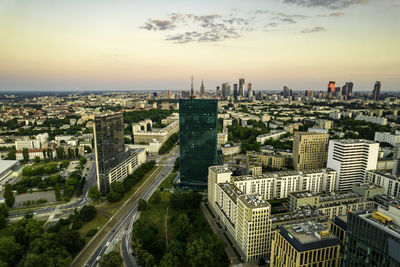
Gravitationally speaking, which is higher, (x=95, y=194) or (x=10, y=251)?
(x=95, y=194)

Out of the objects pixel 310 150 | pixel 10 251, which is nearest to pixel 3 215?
pixel 10 251

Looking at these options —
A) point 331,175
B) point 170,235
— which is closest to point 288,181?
point 331,175

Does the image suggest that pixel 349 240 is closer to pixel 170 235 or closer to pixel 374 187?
pixel 170 235

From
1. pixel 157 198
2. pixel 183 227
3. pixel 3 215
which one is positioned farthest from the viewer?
pixel 157 198

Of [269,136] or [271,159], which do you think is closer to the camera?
[271,159]

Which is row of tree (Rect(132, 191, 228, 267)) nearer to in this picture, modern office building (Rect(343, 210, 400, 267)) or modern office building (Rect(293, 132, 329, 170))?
modern office building (Rect(343, 210, 400, 267))

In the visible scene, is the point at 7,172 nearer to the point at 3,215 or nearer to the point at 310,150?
the point at 3,215
